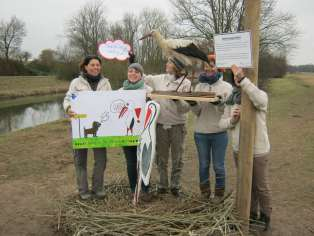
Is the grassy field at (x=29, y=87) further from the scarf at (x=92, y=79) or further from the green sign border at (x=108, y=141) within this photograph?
the green sign border at (x=108, y=141)

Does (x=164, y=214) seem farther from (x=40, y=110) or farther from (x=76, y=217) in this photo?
(x=40, y=110)

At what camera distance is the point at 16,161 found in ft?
24.4

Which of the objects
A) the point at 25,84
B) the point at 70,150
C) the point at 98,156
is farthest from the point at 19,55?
the point at 98,156

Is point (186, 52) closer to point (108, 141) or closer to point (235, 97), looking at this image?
point (235, 97)

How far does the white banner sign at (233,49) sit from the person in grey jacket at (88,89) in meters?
1.66

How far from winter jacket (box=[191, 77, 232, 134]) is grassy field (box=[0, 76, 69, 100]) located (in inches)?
1056

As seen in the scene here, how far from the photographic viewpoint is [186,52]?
12.8 ft

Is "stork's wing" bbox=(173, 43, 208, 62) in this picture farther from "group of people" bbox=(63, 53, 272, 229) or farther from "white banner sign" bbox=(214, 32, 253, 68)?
"white banner sign" bbox=(214, 32, 253, 68)

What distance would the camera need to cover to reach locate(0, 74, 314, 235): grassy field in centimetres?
441

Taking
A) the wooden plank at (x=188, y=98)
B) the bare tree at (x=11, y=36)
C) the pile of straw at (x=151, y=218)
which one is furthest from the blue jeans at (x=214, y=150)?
the bare tree at (x=11, y=36)

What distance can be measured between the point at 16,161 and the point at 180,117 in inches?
187

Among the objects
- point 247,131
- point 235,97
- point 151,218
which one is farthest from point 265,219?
point 235,97

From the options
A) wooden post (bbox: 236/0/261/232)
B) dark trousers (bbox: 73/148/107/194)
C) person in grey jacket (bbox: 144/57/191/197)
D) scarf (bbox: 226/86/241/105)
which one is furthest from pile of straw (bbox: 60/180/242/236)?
scarf (bbox: 226/86/241/105)

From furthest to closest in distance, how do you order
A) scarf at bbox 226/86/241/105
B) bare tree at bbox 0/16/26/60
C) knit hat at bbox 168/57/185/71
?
bare tree at bbox 0/16/26/60 < knit hat at bbox 168/57/185/71 < scarf at bbox 226/86/241/105
